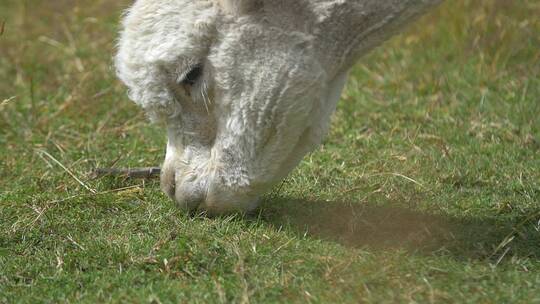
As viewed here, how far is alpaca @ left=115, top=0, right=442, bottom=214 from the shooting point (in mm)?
3453

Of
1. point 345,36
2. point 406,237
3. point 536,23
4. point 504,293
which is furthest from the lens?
point 536,23

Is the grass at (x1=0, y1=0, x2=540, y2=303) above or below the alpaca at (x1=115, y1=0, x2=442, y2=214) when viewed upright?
below

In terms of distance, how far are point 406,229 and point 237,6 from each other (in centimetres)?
117

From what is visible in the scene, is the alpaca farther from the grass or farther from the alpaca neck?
the grass

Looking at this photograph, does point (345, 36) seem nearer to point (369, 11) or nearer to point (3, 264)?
point (369, 11)

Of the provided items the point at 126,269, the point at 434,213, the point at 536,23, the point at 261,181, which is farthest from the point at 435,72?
the point at 126,269

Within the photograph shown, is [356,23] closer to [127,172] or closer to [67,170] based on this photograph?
[127,172]

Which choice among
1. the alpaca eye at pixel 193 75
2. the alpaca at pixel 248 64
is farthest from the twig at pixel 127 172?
the alpaca eye at pixel 193 75

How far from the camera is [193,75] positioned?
354cm

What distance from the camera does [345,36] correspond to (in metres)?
3.52

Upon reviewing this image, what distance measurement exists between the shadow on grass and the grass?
0.03 feet

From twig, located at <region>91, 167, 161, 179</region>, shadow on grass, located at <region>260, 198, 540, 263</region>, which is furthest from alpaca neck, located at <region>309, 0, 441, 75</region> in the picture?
twig, located at <region>91, 167, 161, 179</region>

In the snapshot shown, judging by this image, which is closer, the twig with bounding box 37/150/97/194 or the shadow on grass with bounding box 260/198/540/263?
the shadow on grass with bounding box 260/198/540/263

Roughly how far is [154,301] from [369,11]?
50.9 inches
